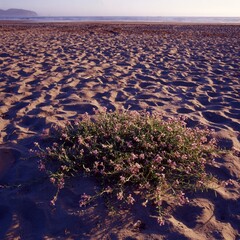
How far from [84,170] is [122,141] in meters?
0.50

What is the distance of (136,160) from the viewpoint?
3.07m

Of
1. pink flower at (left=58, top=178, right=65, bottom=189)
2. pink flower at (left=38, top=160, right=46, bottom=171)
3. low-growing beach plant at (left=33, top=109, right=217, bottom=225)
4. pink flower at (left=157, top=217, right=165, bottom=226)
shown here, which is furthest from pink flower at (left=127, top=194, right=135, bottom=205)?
pink flower at (left=38, top=160, right=46, bottom=171)

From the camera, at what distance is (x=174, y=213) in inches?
108

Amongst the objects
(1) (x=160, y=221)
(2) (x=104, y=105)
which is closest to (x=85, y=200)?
(1) (x=160, y=221)

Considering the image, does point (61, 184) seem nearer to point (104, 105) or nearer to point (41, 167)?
point (41, 167)

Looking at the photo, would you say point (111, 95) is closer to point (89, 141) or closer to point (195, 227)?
point (89, 141)

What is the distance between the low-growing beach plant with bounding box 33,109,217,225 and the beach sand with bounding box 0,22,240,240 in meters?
0.13

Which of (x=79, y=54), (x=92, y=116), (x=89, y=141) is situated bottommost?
(x=79, y=54)

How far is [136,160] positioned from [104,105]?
2272mm

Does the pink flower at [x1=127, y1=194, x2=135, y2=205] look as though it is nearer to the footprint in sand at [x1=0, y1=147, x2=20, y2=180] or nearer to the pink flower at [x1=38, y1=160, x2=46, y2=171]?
the pink flower at [x1=38, y1=160, x2=46, y2=171]

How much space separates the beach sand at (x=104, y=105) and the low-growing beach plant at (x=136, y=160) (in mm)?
133

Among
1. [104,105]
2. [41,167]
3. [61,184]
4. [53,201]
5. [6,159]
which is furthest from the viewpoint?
[104,105]

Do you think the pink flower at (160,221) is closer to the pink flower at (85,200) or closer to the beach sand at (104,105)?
the beach sand at (104,105)

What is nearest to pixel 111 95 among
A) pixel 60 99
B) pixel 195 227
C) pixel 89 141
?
pixel 60 99
